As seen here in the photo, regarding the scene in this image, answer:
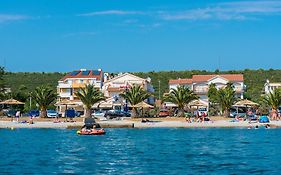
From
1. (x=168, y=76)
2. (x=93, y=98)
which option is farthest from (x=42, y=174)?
(x=168, y=76)

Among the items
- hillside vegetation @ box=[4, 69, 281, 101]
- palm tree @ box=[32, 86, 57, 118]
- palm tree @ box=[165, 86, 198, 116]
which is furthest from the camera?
hillside vegetation @ box=[4, 69, 281, 101]

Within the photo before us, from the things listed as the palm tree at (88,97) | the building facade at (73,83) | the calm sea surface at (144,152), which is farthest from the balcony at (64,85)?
the calm sea surface at (144,152)

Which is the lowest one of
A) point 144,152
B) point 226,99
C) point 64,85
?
point 144,152

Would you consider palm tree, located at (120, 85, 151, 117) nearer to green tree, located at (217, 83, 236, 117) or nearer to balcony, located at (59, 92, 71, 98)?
green tree, located at (217, 83, 236, 117)

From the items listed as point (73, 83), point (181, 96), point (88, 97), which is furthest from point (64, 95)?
point (181, 96)

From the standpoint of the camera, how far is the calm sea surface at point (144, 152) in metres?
37.8

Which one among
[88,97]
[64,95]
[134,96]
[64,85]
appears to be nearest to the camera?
[88,97]

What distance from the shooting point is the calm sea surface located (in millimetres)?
37750

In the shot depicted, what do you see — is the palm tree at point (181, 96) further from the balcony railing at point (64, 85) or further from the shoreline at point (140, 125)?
the balcony railing at point (64, 85)

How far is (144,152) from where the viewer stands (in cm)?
4800

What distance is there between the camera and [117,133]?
6756 centimetres

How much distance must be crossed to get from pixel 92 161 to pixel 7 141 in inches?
766

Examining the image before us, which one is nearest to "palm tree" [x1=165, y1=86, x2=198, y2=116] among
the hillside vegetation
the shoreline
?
the shoreline

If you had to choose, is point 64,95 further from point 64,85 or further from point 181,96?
point 181,96
